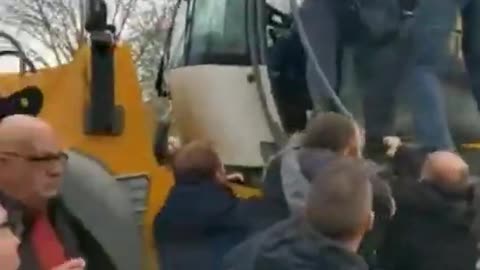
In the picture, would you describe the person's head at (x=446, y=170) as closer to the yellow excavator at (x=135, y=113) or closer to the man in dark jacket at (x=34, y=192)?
the yellow excavator at (x=135, y=113)

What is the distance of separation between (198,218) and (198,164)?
9.4 inches

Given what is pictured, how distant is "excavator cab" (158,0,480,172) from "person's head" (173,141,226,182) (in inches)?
31.4

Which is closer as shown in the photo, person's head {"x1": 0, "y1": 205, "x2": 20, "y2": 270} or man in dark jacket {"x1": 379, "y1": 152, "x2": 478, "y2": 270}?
person's head {"x1": 0, "y1": 205, "x2": 20, "y2": 270}

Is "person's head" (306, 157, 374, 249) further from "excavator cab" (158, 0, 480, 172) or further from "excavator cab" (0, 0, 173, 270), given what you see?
"excavator cab" (158, 0, 480, 172)

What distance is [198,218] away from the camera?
217 inches

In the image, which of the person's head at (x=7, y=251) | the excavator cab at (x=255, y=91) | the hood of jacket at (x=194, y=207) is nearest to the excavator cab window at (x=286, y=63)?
the excavator cab at (x=255, y=91)

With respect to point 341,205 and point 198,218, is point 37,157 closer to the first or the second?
point 341,205

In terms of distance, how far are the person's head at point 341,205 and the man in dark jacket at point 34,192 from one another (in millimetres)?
885

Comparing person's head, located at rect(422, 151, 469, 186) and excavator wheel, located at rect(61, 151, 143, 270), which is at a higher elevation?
person's head, located at rect(422, 151, 469, 186)

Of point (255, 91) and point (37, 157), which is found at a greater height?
point (37, 157)

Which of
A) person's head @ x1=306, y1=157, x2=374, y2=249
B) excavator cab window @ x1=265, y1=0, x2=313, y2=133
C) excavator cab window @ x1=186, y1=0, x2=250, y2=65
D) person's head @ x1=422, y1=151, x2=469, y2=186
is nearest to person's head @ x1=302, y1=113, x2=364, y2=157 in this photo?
person's head @ x1=422, y1=151, x2=469, y2=186

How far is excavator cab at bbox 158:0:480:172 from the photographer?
6234 mm

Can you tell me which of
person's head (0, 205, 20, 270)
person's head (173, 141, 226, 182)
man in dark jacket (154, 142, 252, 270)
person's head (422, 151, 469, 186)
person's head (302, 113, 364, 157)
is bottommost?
man in dark jacket (154, 142, 252, 270)

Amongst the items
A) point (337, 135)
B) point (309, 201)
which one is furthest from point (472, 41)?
point (309, 201)
